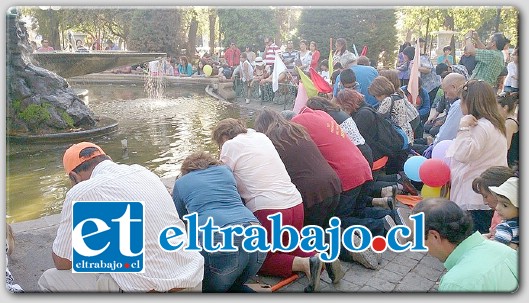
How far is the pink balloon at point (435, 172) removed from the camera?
475cm

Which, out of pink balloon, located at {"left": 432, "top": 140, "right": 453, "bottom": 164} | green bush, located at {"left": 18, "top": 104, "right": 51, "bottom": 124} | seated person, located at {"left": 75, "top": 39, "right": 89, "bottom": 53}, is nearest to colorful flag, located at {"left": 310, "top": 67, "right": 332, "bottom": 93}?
pink balloon, located at {"left": 432, "top": 140, "right": 453, "bottom": 164}

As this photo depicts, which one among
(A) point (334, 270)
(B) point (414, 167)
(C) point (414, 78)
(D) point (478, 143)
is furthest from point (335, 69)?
(A) point (334, 270)

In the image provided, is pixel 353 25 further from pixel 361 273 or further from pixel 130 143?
pixel 130 143

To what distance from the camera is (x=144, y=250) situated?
10.7 feet

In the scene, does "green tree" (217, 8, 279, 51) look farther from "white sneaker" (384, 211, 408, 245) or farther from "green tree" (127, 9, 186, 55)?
"white sneaker" (384, 211, 408, 245)

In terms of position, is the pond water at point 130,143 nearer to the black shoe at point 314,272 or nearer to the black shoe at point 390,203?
the black shoe at point 314,272

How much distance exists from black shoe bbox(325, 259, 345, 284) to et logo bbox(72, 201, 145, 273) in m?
1.28

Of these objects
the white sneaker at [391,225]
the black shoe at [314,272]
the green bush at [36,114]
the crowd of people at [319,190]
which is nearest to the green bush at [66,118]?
the green bush at [36,114]

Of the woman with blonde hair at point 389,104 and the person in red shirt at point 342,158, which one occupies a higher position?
the woman with blonde hair at point 389,104

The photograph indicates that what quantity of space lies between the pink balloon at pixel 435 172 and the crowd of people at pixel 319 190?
0.41 feet

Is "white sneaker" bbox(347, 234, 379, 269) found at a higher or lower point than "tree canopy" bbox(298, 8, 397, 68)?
lower

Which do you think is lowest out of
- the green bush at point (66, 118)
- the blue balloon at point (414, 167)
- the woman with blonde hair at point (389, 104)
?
the blue balloon at point (414, 167)

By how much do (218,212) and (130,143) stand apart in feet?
18.2

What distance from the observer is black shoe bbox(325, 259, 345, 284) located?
147 inches
